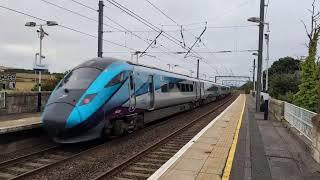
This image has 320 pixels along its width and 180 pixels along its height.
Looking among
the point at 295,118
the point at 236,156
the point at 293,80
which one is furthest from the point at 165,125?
the point at 293,80

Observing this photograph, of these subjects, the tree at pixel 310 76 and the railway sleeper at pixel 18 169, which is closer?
the railway sleeper at pixel 18 169

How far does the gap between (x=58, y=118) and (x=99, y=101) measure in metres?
1.42

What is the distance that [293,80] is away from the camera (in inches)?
1597

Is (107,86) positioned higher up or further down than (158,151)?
higher up

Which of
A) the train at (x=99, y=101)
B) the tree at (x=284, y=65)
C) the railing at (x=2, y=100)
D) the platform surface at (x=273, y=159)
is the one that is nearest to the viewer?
the platform surface at (x=273, y=159)

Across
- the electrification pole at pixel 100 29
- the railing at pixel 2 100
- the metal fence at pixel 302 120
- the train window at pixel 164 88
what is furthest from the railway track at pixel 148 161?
the railing at pixel 2 100

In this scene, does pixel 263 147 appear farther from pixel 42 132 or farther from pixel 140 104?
pixel 42 132

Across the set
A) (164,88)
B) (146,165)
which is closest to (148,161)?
(146,165)

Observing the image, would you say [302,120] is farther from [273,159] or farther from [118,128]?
[118,128]

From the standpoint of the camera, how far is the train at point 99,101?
1250cm

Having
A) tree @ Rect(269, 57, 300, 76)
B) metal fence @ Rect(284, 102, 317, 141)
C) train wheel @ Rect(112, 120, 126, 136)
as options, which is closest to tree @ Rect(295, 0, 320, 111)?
metal fence @ Rect(284, 102, 317, 141)

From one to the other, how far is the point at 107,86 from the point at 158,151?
257cm

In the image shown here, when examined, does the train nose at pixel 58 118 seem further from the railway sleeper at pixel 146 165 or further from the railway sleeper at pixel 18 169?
the railway sleeper at pixel 146 165

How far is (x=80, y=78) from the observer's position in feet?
45.2
